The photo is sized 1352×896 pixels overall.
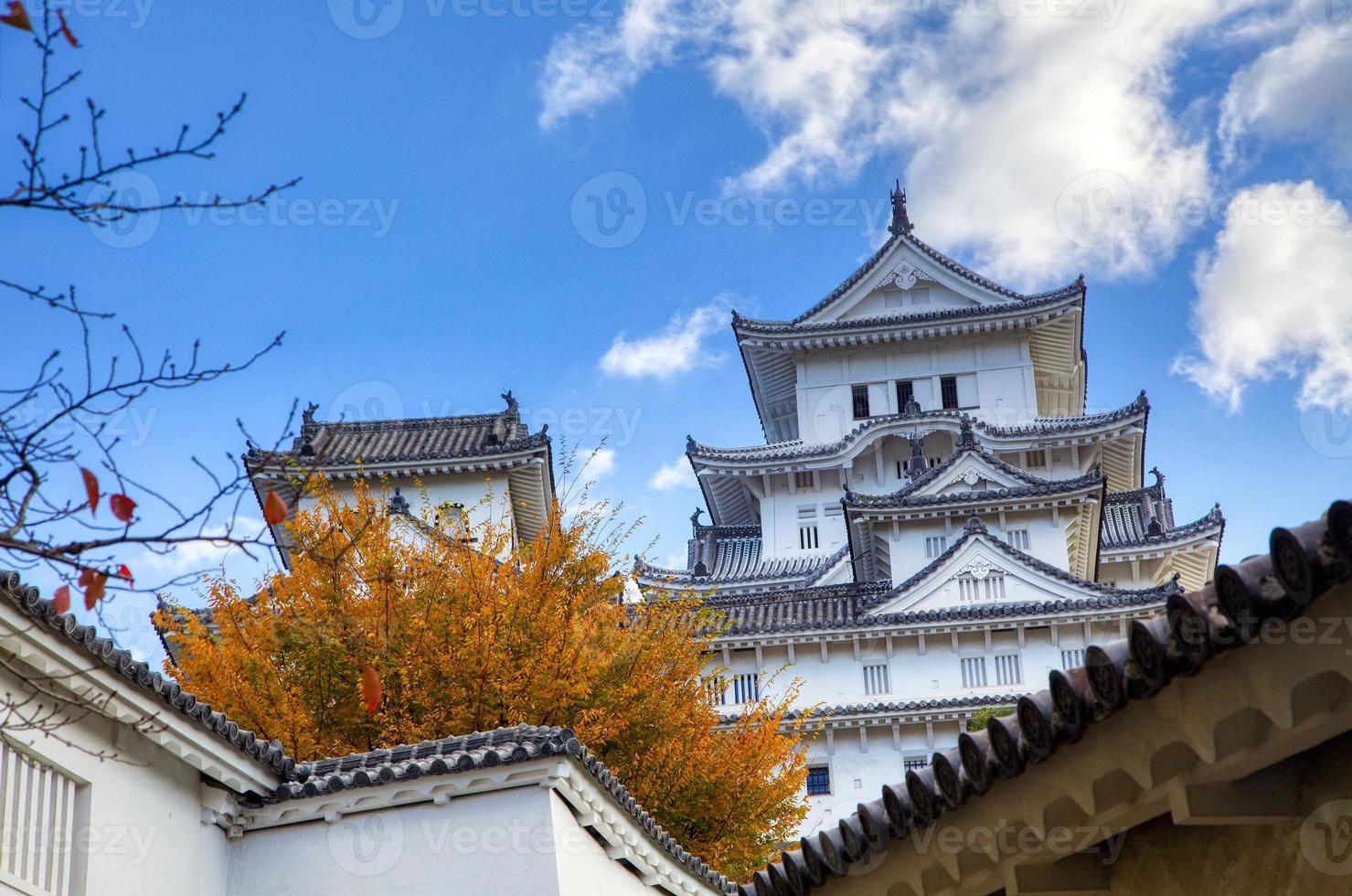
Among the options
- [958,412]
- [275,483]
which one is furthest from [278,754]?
[958,412]

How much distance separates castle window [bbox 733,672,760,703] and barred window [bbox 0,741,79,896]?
80.8 ft

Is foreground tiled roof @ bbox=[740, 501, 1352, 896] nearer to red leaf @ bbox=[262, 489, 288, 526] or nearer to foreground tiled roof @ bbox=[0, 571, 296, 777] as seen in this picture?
red leaf @ bbox=[262, 489, 288, 526]

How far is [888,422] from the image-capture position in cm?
4516

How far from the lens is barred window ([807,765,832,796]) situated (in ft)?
107

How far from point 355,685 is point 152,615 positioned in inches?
206

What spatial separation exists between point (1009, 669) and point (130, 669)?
25965mm

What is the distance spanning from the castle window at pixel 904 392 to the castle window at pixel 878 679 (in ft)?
51.5

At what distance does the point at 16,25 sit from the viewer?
456 centimetres

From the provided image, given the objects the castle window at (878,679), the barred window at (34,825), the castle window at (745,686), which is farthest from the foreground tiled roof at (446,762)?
the castle window at (878,679)

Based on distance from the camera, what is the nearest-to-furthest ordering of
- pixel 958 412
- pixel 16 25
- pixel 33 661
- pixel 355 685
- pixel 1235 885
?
pixel 16 25, pixel 1235 885, pixel 33 661, pixel 355 685, pixel 958 412

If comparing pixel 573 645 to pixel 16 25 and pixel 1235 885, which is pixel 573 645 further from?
pixel 16 25

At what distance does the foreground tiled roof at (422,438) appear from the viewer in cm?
3681

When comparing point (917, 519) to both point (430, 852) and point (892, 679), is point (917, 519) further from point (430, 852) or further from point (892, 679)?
point (430, 852)

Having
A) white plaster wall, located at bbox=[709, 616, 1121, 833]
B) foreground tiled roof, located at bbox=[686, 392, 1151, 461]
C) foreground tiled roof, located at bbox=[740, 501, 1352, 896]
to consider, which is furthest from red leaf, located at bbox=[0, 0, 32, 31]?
foreground tiled roof, located at bbox=[686, 392, 1151, 461]
